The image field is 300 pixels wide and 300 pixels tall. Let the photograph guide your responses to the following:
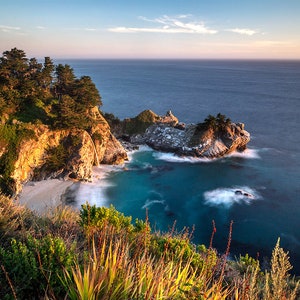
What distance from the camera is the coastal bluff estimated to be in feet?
157

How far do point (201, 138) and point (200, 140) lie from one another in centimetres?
46

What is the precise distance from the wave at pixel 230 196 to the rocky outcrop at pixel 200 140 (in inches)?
463

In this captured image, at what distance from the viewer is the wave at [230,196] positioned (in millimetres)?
33594

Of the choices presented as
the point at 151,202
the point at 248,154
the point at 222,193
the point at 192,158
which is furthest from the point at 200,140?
the point at 151,202

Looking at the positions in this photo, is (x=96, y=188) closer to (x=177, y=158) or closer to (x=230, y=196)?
(x=177, y=158)

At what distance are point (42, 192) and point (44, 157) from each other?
5673mm

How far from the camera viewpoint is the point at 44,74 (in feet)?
139

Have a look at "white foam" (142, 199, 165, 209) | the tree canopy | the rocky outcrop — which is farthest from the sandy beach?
the rocky outcrop

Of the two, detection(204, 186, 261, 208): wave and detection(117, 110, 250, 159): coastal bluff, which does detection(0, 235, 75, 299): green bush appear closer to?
detection(204, 186, 261, 208): wave

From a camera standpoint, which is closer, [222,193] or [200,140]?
[222,193]

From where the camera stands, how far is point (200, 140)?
4841cm

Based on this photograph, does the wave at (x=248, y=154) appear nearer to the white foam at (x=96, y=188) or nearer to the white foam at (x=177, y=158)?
the white foam at (x=177, y=158)

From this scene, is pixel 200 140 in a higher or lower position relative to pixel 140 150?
higher

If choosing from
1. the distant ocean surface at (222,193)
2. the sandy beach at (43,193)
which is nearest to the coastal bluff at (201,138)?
the distant ocean surface at (222,193)
